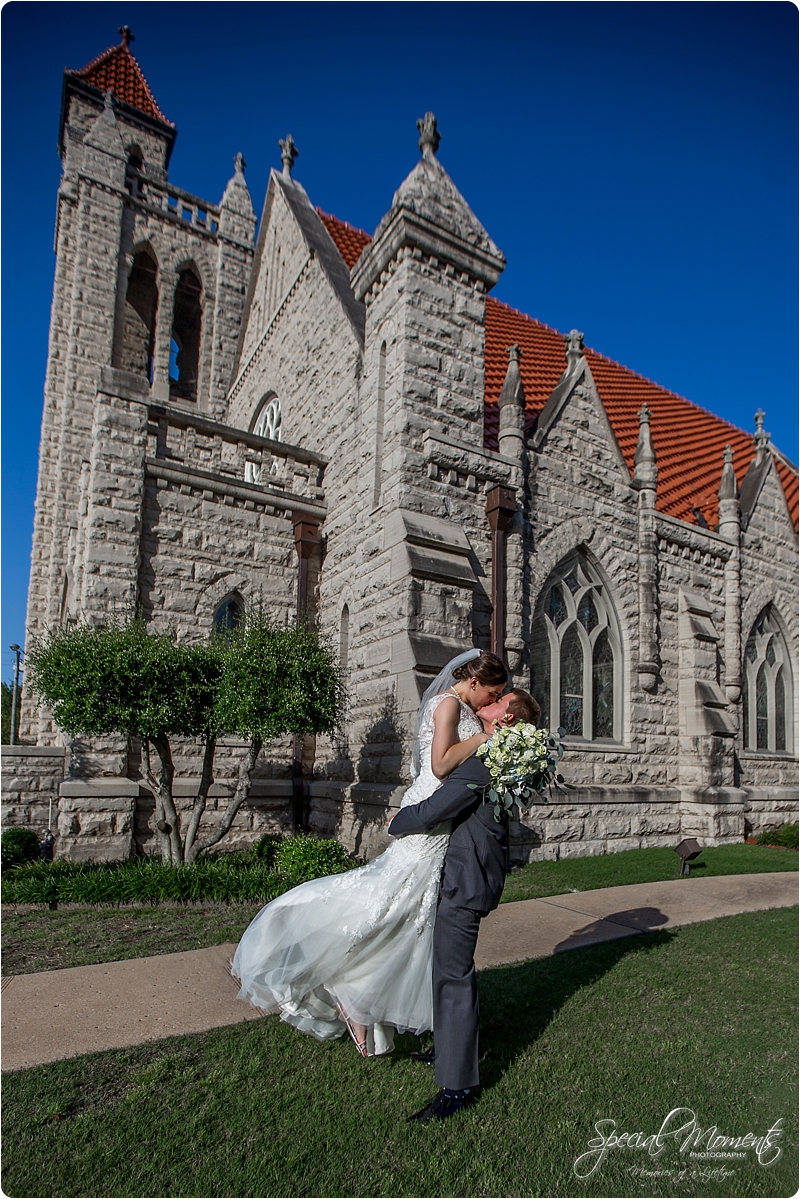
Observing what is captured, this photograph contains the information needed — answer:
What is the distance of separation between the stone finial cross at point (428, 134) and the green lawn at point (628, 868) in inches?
393

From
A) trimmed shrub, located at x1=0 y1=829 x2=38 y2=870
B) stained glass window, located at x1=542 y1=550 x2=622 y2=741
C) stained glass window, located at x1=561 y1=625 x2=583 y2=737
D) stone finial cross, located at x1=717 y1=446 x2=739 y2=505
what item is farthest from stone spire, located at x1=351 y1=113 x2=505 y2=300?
trimmed shrub, located at x1=0 y1=829 x2=38 y2=870

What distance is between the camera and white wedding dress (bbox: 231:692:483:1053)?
369cm

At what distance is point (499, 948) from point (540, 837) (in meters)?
4.07

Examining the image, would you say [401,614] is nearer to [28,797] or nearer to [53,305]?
[28,797]

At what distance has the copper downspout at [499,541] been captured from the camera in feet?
31.8

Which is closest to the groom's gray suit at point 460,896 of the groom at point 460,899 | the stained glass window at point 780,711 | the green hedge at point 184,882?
the groom at point 460,899

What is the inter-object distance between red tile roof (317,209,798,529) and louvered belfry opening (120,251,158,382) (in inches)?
234

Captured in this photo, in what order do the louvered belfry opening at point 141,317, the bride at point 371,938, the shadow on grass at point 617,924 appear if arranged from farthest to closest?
the louvered belfry opening at point 141,317 → the shadow on grass at point 617,924 → the bride at point 371,938

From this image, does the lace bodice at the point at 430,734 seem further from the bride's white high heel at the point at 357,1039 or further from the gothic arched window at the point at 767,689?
the gothic arched window at the point at 767,689

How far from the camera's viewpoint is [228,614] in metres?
11.3

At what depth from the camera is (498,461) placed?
33.4 ft

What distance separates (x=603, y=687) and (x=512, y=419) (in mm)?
4627

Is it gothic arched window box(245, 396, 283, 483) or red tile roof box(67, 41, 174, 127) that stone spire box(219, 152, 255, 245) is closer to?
→ red tile roof box(67, 41, 174, 127)

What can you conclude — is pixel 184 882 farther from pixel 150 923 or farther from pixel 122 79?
pixel 122 79
